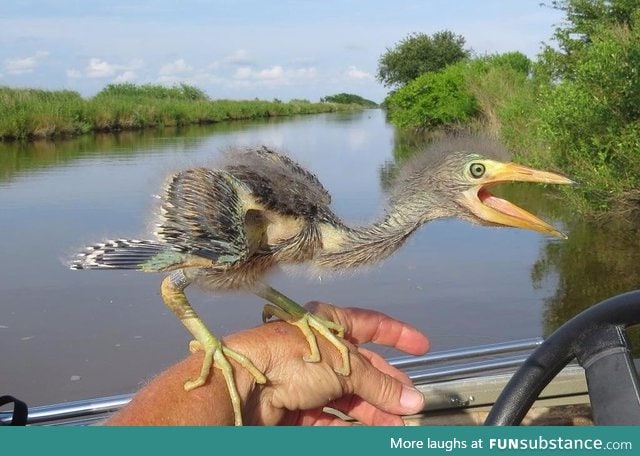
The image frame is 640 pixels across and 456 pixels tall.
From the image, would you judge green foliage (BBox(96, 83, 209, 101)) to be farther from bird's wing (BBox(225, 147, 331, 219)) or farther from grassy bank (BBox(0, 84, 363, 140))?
bird's wing (BBox(225, 147, 331, 219))

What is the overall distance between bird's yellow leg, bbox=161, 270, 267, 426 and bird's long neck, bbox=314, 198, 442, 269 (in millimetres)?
493

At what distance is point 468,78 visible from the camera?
2344cm

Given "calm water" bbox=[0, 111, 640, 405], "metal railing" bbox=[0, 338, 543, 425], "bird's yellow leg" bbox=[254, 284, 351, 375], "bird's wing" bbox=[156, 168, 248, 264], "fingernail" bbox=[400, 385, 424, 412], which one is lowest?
"calm water" bbox=[0, 111, 640, 405]

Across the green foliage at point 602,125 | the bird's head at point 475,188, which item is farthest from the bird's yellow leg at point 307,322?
the green foliage at point 602,125

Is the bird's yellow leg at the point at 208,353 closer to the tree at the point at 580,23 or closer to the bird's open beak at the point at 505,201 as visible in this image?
the bird's open beak at the point at 505,201

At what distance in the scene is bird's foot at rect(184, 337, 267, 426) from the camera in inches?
72.7

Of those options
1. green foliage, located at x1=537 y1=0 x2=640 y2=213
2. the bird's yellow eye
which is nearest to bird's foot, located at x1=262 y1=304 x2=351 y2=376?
the bird's yellow eye

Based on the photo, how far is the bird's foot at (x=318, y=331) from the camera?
6.47 ft

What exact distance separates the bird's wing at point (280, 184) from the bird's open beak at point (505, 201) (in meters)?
0.52

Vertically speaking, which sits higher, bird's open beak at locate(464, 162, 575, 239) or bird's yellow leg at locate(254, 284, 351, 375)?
bird's open beak at locate(464, 162, 575, 239)

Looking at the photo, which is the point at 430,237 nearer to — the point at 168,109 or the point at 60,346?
the point at 60,346

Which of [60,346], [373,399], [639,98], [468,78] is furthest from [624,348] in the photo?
[468,78]

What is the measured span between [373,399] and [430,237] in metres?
8.88

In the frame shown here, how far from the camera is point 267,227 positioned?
90.4 inches
